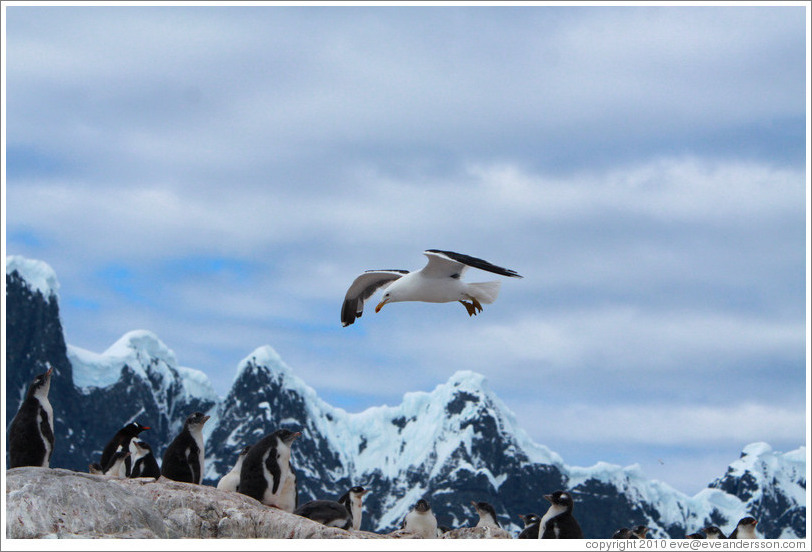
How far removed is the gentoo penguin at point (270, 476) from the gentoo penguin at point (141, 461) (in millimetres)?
6421

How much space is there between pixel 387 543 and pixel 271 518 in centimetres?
282

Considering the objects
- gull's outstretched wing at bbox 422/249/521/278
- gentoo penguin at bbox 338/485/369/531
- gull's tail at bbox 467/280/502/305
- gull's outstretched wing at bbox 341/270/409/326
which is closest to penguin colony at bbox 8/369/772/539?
gentoo penguin at bbox 338/485/369/531

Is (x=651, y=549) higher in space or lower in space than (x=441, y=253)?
lower

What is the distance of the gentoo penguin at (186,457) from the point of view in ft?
81.3

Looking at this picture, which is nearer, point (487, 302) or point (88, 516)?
point (88, 516)

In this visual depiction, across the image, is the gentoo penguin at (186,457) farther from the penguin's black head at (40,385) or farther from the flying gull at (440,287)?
the flying gull at (440,287)

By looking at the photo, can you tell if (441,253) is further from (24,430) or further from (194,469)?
(24,430)

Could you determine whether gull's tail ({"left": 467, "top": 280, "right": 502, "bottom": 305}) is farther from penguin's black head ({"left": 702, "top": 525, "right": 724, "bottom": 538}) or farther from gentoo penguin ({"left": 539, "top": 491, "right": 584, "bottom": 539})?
penguin's black head ({"left": 702, "top": 525, "right": 724, "bottom": 538})

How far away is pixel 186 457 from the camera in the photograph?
24.8m

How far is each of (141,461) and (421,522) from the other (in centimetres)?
792

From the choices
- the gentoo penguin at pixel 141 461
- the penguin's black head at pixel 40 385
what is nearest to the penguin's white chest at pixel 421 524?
the gentoo penguin at pixel 141 461

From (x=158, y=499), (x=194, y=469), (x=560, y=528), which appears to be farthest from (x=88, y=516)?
(x=560, y=528)

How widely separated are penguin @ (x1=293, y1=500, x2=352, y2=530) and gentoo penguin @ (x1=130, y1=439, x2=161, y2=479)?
21.3ft

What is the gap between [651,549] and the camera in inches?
691
